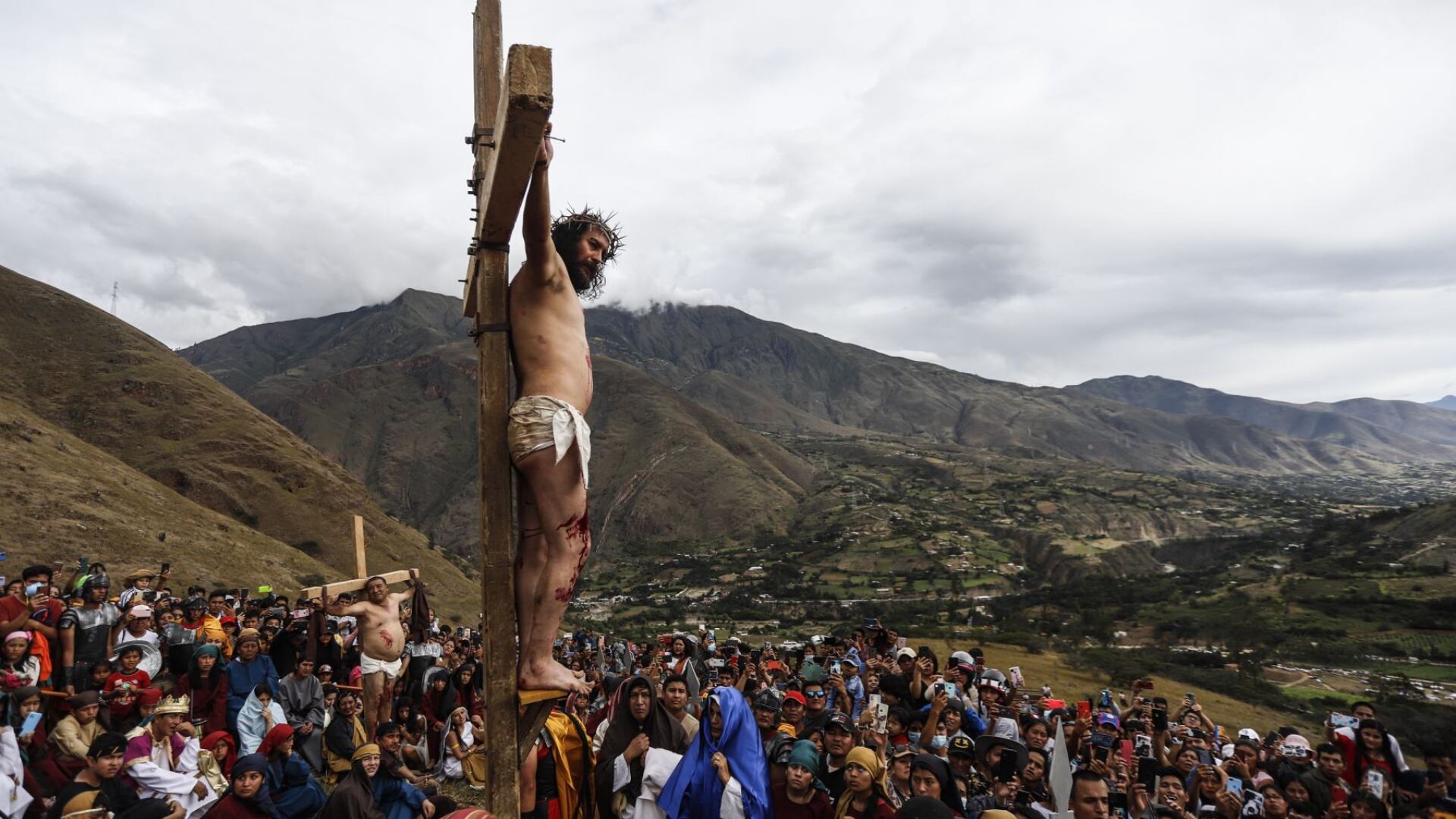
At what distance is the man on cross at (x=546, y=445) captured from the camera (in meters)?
2.70

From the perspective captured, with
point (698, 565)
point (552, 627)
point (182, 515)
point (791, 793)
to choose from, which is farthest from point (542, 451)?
point (698, 565)

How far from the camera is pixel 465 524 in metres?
113

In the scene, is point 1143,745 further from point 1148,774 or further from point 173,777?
point 173,777

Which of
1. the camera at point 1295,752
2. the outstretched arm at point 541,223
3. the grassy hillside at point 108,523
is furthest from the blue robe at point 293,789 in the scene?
the grassy hillside at point 108,523

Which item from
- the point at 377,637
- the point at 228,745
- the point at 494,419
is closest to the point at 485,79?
the point at 494,419

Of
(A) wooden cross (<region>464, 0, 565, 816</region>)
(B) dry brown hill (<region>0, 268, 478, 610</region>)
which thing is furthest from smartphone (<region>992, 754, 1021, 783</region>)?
(B) dry brown hill (<region>0, 268, 478, 610</region>)

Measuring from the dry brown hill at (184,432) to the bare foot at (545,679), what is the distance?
4184 centimetres

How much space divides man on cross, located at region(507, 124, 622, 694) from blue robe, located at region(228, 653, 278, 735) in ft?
21.8

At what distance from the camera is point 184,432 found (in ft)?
168

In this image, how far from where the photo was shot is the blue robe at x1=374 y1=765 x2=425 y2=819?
5871 millimetres

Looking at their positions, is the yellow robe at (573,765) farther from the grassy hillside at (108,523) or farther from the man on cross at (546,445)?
the grassy hillside at (108,523)

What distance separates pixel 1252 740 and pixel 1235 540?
94690 millimetres

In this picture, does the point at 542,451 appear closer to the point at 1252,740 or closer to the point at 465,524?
the point at 1252,740

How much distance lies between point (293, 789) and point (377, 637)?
1418mm
